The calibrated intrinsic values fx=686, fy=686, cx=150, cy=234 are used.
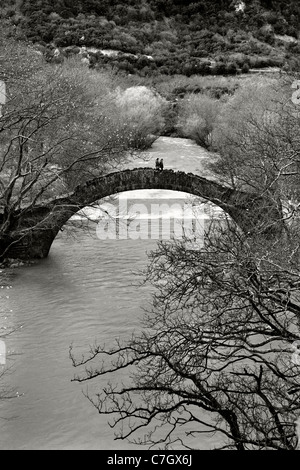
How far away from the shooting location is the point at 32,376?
14555mm

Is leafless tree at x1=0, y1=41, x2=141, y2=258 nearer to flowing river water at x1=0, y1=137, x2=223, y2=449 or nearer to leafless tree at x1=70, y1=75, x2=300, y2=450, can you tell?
flowing river water at x1=0, y1=137, x2=223, y2=449

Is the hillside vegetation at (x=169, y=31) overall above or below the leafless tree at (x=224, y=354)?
above

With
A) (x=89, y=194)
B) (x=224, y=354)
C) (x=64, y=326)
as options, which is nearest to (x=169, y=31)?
(x=89, y=194)

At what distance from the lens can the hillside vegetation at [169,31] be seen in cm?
6744

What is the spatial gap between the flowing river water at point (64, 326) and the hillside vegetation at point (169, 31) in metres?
37.6

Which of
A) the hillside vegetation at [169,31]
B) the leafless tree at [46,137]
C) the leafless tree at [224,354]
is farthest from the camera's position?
the hillside vegetation at [169,31]

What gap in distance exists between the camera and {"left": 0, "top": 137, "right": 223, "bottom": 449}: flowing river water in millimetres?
12375

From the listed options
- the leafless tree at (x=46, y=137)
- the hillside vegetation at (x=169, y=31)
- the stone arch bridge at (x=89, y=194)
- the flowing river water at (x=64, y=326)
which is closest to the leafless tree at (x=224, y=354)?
the flowing river water at (x=64, y=326)

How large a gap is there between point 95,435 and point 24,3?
6407 cm

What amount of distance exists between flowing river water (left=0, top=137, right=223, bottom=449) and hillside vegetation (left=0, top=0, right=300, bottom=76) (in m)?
37.6

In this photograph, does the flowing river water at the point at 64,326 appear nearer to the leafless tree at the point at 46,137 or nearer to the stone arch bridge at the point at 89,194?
the stone arch bridge at the point at 89,194

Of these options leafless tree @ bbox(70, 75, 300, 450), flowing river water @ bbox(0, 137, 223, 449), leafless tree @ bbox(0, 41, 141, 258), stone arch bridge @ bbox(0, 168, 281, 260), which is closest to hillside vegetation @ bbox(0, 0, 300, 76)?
leafless tree @ bbox(0, 41, 141, 258)

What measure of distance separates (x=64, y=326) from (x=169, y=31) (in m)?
71.9

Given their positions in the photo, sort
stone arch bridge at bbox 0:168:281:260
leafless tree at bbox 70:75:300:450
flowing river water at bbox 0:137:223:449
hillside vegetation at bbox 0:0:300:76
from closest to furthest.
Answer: leafless tree at bbox 70:75:300:450 → flowing river water at bbox 0:137:223:449 → stone arch bridge at bbox 0:168:281:260 → hillside vegetation at bbox 0:0:300:76
